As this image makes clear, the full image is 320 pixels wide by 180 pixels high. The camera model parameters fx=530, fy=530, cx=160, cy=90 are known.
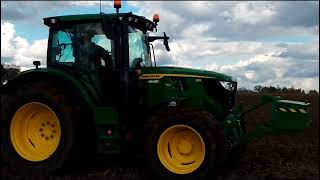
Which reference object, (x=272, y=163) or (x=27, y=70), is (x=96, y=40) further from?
(x=272, y=163)

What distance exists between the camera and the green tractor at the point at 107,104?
7.99 m

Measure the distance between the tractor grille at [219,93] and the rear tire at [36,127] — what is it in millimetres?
2054

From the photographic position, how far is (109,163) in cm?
908

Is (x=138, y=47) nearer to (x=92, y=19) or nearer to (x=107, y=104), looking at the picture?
(x=92, y=19)

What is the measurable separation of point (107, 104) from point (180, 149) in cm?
143

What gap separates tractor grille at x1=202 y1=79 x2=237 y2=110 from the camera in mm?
8516

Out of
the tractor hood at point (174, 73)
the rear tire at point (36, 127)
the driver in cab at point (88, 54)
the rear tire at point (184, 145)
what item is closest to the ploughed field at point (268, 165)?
the rear tire at point (36, 127)

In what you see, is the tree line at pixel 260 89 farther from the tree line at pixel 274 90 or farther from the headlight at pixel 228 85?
the headlight at pixel 228 85

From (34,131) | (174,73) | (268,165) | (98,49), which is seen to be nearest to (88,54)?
(98,49)

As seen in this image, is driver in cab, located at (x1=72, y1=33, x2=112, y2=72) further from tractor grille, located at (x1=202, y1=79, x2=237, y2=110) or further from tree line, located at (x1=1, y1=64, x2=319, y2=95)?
tree line, located at (x1=1, y1=64, x2=319, y2=95)

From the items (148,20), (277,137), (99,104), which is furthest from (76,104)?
(277,137)

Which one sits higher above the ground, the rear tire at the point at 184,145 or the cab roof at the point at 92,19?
the cab roof at the point at 92,19

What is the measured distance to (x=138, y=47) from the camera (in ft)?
28.7

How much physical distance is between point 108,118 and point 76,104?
55 centimetres
